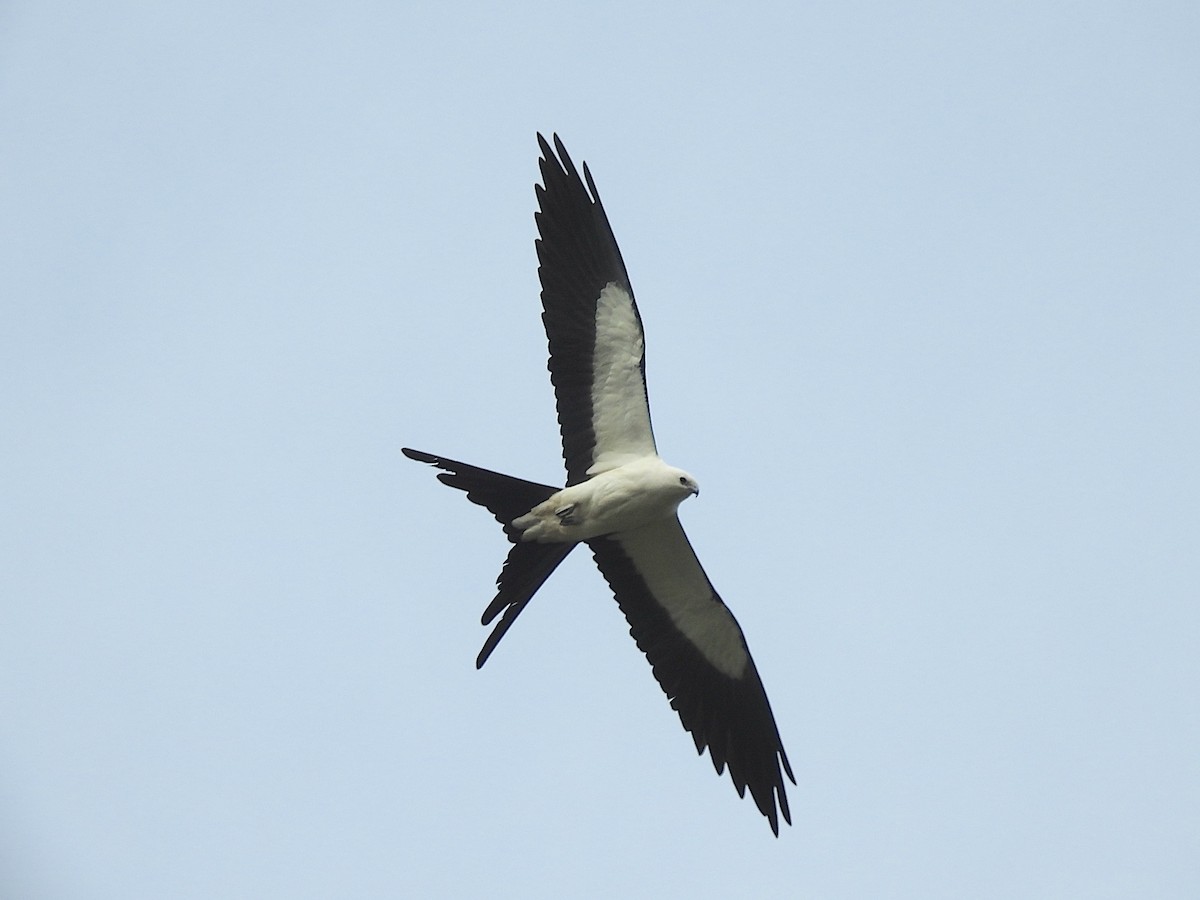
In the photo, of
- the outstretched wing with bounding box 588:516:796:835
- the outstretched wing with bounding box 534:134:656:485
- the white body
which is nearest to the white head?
the white body

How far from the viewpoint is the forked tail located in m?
10.1

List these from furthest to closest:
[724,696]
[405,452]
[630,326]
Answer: [724,696] < [630,326] < [405,452]

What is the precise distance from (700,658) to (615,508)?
1.72m

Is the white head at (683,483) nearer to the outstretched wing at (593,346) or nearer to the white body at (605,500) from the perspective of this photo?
the white body at (605,500)

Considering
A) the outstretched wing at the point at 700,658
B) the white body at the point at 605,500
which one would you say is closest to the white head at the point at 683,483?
the white body at the point at 605,500

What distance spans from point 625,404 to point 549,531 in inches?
47.5

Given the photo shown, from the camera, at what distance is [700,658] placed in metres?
Answer: 11.1

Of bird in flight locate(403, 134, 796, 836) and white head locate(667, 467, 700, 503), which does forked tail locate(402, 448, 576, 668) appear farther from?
white head locate(667, 467, 700, 503)

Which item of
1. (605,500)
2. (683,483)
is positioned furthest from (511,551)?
(683,483)

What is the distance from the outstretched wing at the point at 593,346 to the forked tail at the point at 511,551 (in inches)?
22.2

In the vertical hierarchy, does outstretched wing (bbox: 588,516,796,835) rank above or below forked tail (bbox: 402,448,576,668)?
below

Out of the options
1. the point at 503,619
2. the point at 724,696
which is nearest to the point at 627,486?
the point at 503,619

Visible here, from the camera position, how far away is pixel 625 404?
10.6 metres

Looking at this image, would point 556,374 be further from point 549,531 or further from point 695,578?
point 695,578
